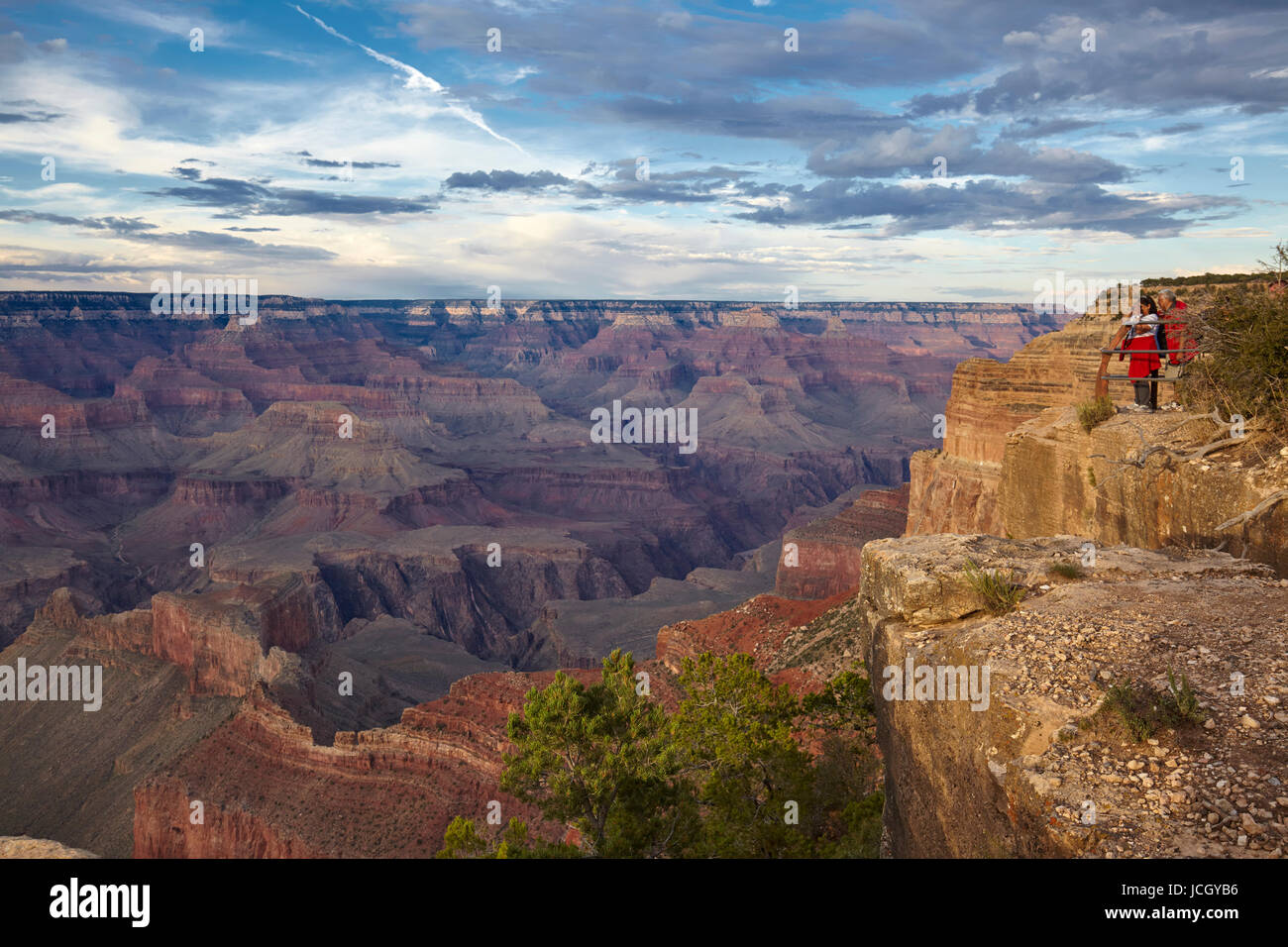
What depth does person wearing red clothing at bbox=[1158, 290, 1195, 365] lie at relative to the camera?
13.7m

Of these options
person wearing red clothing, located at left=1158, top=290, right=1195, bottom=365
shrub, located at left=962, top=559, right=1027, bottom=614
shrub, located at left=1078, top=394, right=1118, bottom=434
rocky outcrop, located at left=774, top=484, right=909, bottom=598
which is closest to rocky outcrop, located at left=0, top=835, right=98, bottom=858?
shrub, located at left=962, top=559, right=1027, bottom=614

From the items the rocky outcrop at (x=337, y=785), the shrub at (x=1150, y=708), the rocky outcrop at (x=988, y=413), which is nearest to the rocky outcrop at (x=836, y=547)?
the rocky outcrop at (x=988, y=413)

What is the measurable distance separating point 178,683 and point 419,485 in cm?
8778

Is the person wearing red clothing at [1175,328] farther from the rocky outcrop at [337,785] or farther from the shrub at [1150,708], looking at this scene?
the rocky outcrop at [337,785]

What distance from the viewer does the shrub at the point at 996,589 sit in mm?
9375

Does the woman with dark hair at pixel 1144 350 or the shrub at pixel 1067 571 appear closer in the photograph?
the shrub at pixel 1067 571

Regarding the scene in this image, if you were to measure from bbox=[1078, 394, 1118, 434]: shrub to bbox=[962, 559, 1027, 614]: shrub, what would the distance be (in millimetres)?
7601

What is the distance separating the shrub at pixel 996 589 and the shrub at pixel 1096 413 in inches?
299

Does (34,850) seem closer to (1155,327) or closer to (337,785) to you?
(1155,327)

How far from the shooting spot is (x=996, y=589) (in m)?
9.48

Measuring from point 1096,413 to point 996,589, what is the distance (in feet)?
26.6

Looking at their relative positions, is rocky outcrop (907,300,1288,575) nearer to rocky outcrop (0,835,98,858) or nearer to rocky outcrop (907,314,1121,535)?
rocky outcrop (0,835,98,858)

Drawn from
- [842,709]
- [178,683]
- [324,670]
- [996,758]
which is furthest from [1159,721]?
[178,683]
